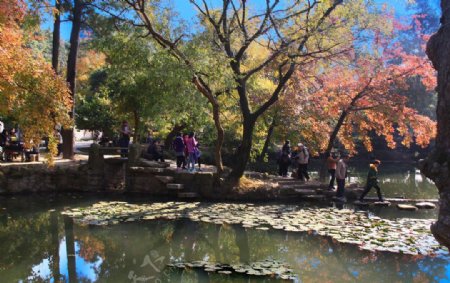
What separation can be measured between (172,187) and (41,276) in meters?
6.71

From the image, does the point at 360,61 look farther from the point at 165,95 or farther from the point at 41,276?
the point at 41,276

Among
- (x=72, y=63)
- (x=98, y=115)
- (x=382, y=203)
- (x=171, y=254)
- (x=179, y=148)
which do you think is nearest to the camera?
(x=171, y=254)

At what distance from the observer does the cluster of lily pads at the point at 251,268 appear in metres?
6.30

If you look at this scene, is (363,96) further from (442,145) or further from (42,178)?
(442,145)

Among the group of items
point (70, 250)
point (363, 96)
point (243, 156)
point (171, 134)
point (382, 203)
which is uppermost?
point (363, 96)

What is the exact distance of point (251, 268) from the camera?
21.5 ft

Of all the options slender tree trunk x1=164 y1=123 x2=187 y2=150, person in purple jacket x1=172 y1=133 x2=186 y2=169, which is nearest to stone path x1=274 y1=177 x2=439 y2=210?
person in purple jacket x1=172 y1=133 x2=186 y2=169

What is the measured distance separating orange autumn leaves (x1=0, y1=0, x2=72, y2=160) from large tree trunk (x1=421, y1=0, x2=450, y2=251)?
7410 mm

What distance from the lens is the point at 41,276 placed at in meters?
6.39

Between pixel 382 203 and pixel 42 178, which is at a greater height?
pixel 42 178

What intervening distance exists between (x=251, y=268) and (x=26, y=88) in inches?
229

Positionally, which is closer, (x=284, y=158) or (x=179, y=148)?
(x=179, y=148)

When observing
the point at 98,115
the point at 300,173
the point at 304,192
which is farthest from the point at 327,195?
the point at 98,115

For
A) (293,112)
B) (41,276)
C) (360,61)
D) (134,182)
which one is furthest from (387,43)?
(41,276)
